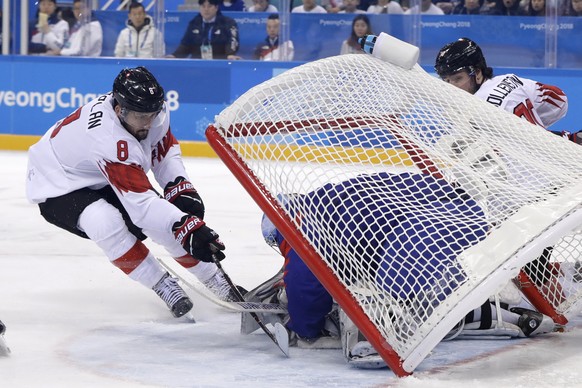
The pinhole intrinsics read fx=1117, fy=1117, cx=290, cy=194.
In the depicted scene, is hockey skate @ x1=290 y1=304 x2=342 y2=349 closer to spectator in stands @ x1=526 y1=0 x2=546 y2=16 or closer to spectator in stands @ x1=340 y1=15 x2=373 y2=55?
spectator in stands @ x1=340 y1=15 x2=373 y2=55

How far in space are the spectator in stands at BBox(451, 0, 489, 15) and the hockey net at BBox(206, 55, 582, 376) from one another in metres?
4.37

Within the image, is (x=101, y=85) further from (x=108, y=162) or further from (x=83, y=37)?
(x=108, y=162)

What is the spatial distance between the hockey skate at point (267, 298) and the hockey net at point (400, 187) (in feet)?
1.26

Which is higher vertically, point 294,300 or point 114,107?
point 114,107

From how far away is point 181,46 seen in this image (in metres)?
7.55

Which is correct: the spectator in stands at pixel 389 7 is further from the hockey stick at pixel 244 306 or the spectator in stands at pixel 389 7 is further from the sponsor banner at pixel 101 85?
the hockey stick at pixel 244 306

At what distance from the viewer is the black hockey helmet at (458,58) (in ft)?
11.9

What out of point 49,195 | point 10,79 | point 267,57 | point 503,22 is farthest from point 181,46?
point 49,195

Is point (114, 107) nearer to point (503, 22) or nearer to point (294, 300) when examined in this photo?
point (294, 300)

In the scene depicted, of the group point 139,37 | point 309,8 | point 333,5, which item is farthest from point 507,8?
point 139,37

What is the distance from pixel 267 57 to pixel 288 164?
15.6ft

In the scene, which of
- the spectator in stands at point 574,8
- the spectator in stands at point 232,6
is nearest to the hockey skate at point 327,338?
the spectator in stands at point 574,8

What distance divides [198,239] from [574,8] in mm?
4783

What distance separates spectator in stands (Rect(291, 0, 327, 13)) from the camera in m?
7.47
